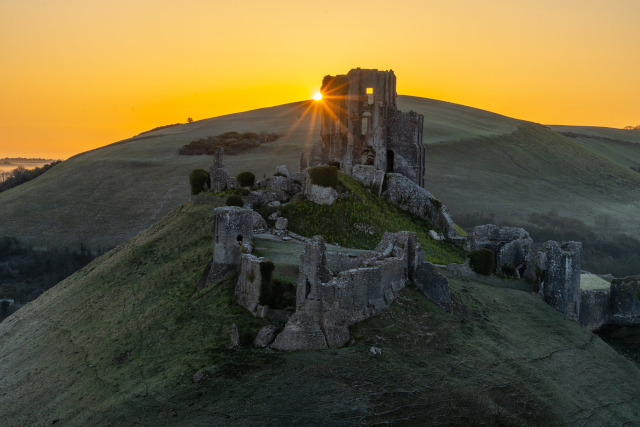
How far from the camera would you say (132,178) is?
126 metres

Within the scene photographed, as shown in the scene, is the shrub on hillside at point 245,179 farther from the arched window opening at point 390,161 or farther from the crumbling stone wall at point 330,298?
the crumbling stone wall at point 330,298

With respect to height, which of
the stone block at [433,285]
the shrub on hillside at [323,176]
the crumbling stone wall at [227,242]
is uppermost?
the shrub on hillside at [323,176]

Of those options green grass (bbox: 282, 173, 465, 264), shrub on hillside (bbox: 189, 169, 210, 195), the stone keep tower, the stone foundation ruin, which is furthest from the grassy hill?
the stone foundation ruin

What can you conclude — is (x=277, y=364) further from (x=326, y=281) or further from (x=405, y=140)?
(x=405, y=140)

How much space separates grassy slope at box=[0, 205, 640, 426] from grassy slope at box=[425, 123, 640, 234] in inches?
2919

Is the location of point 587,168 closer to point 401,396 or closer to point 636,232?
point 636,232

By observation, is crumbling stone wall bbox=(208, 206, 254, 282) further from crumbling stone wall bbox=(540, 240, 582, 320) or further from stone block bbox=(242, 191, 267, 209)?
crumbling stone wall bbox=(540, 240, 582, 320)

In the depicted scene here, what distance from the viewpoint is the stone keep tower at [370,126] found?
2488 inches

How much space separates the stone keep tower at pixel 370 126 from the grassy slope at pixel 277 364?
67.7 ft

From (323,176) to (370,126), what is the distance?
14.2 m

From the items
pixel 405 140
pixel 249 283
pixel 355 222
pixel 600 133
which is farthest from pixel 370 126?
pixel 600 133

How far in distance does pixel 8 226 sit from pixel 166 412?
311 feet

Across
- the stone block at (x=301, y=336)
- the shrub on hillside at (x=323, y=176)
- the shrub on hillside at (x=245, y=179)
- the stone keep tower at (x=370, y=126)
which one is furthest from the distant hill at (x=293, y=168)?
the stone block at (x=301, y=336)

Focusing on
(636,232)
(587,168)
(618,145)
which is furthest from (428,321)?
(618,145)
